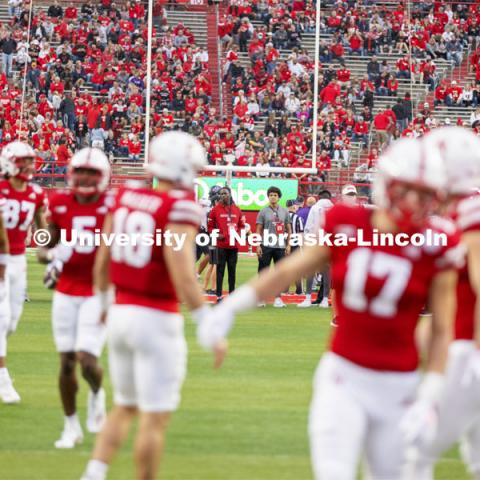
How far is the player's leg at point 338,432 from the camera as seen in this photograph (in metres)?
5.20

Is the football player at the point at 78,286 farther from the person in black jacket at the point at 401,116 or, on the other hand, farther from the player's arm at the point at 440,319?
the person in black jacket at the point at 401,116

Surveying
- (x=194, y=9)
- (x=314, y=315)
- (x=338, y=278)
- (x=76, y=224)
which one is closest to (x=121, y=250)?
(x=338, y=278)

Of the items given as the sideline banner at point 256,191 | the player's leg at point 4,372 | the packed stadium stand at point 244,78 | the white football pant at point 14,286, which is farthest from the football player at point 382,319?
the packed stadium stand at point 244,78

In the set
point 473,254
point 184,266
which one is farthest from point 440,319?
point 184,266

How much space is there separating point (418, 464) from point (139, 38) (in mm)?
33239

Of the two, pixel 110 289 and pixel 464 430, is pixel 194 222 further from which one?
pixel 464 430

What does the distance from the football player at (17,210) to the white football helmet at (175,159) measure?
453cm

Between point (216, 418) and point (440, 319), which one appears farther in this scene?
point (216, 418)

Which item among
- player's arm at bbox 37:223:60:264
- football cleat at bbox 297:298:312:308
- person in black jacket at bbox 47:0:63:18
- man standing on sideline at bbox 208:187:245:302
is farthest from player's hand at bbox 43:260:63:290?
person in black jacket at bbox 47:0:63:18

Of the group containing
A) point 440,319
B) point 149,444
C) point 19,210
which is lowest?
point 149,444

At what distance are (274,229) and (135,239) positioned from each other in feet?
43.5

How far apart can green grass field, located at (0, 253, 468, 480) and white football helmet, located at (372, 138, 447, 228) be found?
3.27 m

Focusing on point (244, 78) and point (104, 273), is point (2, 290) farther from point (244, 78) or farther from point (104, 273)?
point (244, 78)

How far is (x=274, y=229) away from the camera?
64.7 ft
